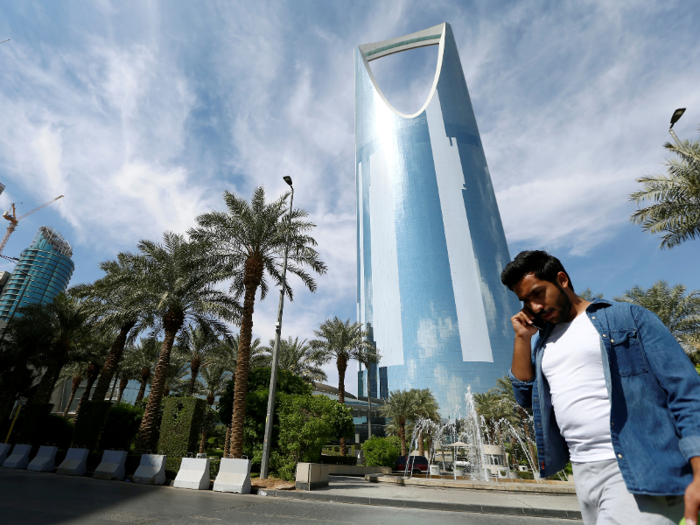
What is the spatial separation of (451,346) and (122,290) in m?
76.1

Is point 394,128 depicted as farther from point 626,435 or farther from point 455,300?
point 626,435

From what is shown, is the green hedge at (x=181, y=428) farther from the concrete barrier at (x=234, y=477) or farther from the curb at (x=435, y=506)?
the curb at (x=435, y=506)

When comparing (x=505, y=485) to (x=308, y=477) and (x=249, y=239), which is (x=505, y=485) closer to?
(x=308, y=477)

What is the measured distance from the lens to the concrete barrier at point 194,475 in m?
12.0

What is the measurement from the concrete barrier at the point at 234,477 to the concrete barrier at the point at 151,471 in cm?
256

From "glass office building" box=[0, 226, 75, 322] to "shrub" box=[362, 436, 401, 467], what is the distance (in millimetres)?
165013

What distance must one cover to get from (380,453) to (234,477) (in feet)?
60.7

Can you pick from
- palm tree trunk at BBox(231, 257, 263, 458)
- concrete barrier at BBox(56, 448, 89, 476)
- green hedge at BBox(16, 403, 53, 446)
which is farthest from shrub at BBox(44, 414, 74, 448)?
palm tree trunk at BBox(231, 257, 263, 458)

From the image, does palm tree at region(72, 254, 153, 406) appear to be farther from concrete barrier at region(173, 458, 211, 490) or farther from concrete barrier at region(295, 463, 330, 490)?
concrete barrier at region(295, 463, 330, 490)

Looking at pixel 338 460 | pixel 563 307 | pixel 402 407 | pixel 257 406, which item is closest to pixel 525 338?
pixel 563 307

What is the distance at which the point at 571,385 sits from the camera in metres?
1.80

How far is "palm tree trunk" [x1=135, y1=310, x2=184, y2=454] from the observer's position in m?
16.5

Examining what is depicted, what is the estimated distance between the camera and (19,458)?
1548 centimetres

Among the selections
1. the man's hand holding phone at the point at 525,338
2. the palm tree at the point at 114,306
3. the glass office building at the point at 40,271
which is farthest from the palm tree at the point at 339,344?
the glass office building at the point at 40,271
